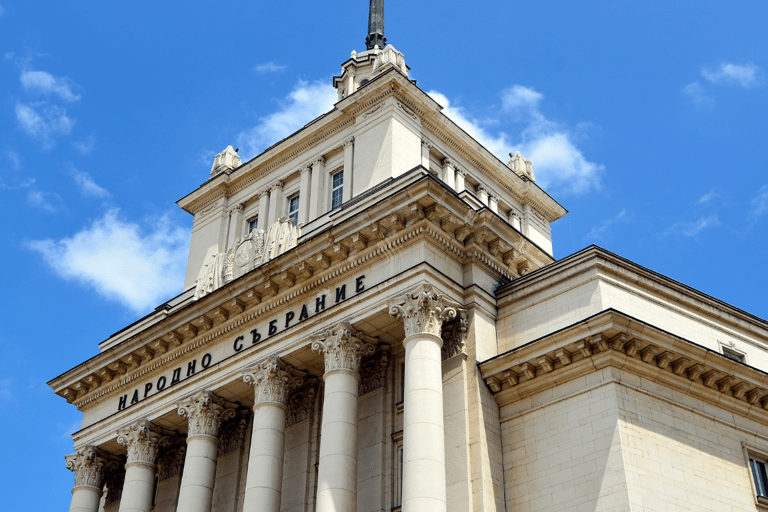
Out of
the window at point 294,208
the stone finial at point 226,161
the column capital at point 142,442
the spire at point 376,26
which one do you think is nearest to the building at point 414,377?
the column capital at point 142,442

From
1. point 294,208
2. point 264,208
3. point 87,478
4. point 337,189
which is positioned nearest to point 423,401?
point 337,189

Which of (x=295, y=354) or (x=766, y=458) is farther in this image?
(x=295, y=354)

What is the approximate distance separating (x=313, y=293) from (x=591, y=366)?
34.8 ft

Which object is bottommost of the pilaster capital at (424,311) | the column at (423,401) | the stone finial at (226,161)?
the column at (423,401)

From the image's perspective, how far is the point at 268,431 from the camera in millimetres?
32719

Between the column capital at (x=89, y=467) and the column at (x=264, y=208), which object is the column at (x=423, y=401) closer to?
the column at (x=264, y=208)

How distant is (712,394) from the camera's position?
102 ft

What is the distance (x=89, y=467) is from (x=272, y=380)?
37.5ft

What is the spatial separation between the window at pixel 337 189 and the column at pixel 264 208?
149 inches

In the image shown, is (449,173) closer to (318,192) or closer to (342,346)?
(318,192)

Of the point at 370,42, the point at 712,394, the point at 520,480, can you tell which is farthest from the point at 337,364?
the point at 370,42

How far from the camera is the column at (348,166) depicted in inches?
1598

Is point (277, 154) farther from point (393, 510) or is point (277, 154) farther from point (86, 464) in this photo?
point (393, 510)

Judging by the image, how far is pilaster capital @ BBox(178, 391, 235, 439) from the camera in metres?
35.3
